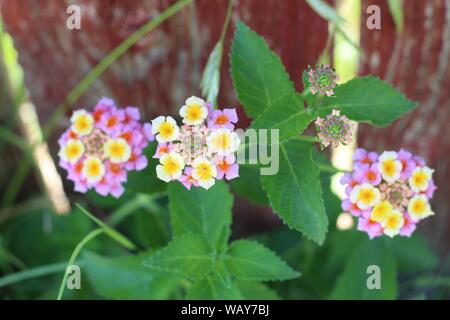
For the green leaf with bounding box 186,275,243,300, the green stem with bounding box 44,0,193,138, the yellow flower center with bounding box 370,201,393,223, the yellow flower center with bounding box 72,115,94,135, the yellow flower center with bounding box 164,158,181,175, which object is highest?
the green stem with bounding box 44,0,193,138

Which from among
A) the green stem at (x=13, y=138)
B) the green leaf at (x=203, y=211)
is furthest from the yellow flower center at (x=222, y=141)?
the green stem at (x=13, y=138)

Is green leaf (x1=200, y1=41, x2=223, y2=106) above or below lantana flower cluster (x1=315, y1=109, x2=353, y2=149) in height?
above

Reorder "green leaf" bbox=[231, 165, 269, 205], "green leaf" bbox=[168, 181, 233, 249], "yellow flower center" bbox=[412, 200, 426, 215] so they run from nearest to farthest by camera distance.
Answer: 1. "yellow flower center" bbox=[412, 200, 426, 215]
2. "green leaf" bbox=[168, 181, 233, 249]
3. "green leaf" bbox=[231, 165, 269, 205]

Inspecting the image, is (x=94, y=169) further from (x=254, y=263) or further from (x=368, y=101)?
(x=368, y=101)

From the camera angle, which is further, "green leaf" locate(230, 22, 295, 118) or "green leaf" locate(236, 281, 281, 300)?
"green leaf" locate(236, 281, 281, 300)

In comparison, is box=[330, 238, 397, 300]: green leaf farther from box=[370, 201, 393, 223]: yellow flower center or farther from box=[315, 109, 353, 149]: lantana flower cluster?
box=[315, 109, 353, 149]: lantana flower cluster

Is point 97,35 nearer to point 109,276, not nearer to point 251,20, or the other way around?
point 251,20

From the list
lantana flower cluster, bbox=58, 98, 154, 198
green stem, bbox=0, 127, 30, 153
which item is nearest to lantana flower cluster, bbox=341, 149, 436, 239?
lantana flower cluster, bbox=58, 98, 154, 198
